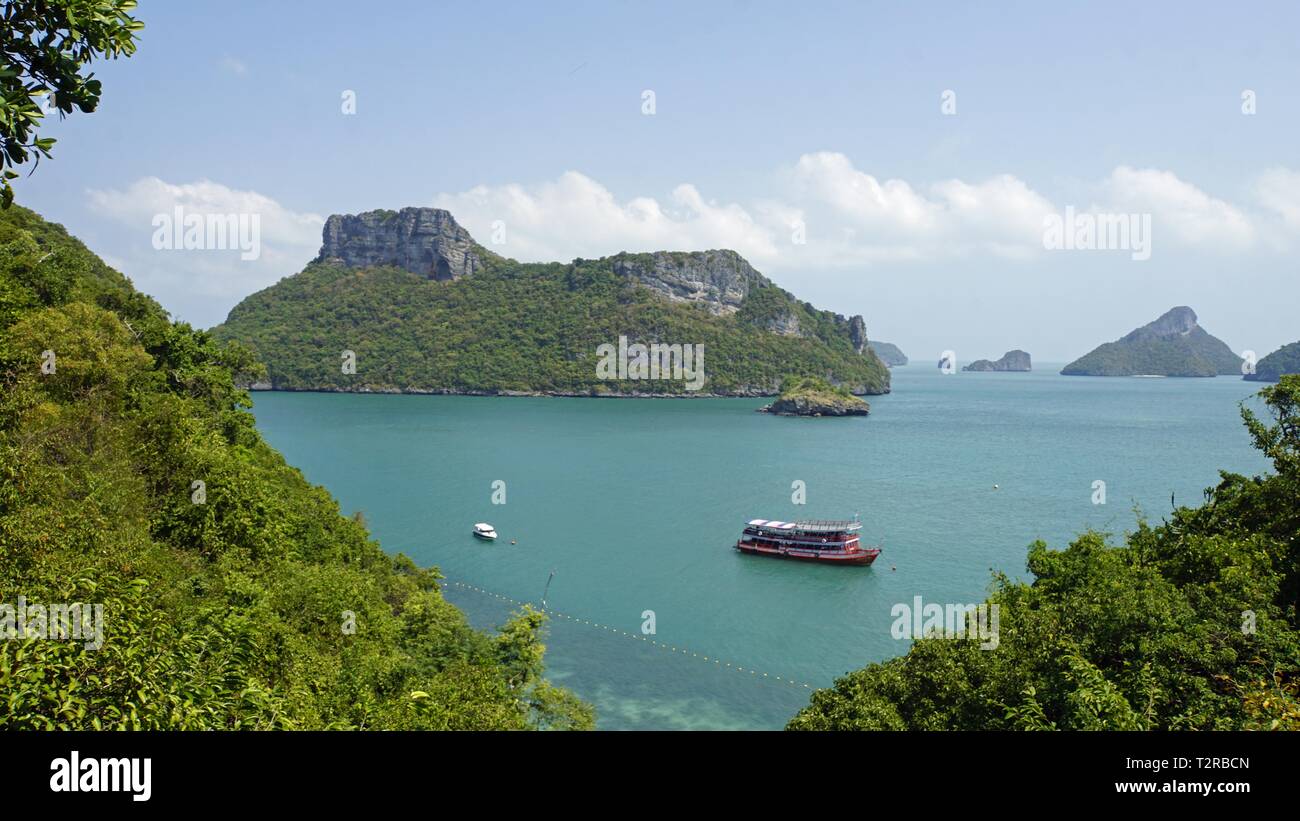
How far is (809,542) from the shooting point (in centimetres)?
3825

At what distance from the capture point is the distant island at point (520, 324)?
133 m

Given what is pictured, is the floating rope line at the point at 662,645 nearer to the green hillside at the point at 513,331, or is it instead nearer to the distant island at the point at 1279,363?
the green hillside at the point at 513,331

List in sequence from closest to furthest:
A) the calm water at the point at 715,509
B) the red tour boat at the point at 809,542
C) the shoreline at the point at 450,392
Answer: the calm water at the point at 715,509
the red tour boat at the point at 809,542
the shoreline at the point at 450,392

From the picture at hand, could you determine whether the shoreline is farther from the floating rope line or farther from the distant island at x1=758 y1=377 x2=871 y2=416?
the floating rope line

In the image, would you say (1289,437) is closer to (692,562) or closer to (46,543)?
(46,543)

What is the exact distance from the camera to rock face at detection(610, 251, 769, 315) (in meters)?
162

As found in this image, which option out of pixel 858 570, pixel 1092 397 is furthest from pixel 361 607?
pixel 1092 397

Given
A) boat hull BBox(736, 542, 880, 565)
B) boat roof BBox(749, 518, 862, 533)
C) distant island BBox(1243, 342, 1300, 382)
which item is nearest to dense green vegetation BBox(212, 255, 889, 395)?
distant island BBox(1243, 342, 1300, 382)

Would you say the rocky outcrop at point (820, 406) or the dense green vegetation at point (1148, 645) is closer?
the dense green vegetation at point (1148, 645)

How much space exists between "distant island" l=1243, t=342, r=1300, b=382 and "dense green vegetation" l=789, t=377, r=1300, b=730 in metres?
177

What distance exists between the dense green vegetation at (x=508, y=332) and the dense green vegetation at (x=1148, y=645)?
11506cm

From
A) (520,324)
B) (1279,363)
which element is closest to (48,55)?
(520,324)

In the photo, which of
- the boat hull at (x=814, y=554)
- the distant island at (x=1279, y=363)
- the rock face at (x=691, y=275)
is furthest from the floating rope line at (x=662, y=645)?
the distant island at (x=1279, y=363)
